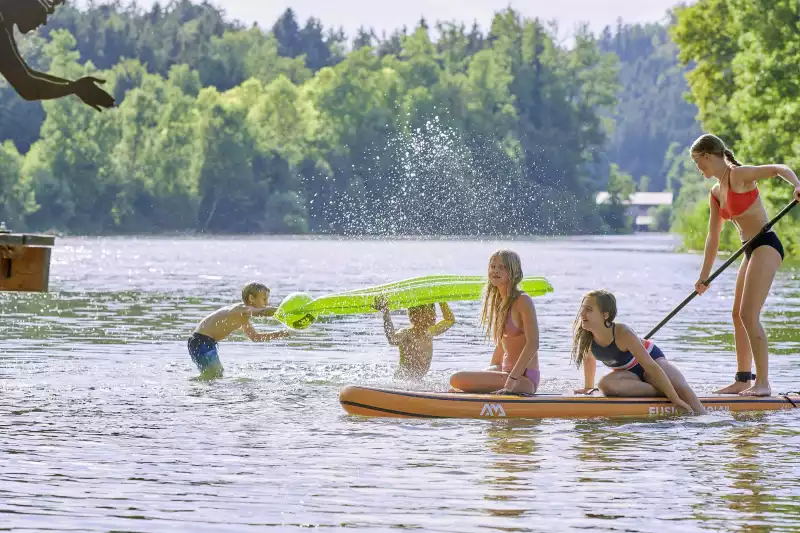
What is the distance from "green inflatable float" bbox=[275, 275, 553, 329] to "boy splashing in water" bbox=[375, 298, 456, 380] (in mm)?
103

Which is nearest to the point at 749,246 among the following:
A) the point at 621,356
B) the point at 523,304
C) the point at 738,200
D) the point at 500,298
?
the point at 738,200

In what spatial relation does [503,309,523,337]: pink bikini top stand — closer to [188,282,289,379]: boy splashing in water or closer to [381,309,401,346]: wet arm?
[381,309,401,346]: wet arm

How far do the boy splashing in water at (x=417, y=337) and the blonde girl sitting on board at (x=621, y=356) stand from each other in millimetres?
1710

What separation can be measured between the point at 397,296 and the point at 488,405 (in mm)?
2036

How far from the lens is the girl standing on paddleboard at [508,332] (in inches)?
458

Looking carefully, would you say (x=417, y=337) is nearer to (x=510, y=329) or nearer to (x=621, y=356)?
(x=510, y=329)

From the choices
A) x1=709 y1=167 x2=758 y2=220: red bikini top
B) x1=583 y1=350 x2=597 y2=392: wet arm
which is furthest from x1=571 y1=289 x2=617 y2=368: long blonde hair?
x1=709 y1=167 x2=758 y2=220: red bikini top

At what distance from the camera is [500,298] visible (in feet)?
38.8

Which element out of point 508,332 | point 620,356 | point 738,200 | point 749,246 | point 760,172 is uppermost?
point 760,172

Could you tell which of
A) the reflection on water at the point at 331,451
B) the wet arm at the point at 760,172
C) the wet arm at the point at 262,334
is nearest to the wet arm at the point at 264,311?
the wet arm at the point at 262,334

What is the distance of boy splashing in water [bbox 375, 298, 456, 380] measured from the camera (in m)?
13.3

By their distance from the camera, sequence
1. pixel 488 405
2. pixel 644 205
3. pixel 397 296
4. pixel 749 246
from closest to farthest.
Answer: pixel 488 405 < pixel 749 246 < pixel 397 296 < pixel 644 205

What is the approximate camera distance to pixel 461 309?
1097 inches

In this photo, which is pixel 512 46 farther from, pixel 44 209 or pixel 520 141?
pixel 44 209
